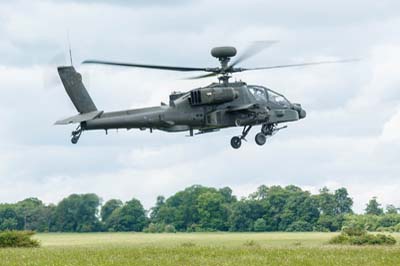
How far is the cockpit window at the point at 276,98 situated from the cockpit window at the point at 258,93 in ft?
1.12

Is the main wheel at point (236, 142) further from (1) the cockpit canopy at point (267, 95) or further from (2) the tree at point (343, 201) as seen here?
(2) the tree at point (343, 201)

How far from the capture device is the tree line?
11481 centimetres

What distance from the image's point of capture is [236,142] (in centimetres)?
5191

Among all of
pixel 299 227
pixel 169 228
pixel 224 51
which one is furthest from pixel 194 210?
pixel 224 51

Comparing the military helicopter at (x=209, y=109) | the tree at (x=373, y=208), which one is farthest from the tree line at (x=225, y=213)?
the military helicopter at (x=209, y=109)

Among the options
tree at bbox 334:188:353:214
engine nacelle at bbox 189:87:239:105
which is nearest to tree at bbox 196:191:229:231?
tree at bbox 334:188:353:214

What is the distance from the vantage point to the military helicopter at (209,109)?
49.6 metres

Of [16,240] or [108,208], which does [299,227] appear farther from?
[16,240]

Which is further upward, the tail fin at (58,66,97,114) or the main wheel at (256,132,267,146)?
the tail fin at (58,66,97,114)

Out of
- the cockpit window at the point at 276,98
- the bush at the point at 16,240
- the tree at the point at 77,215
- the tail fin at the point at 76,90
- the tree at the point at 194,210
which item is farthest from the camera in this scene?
the tree at the point at 194,210

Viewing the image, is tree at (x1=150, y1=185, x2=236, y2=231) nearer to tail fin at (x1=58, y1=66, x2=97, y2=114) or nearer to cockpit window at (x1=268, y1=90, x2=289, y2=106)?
cockpit window at (x1=268, y1=90, x2=289, y2=106)

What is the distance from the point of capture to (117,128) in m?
49.2

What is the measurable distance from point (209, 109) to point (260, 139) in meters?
2.73

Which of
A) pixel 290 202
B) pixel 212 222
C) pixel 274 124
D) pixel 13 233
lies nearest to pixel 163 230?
pixel 212 222
